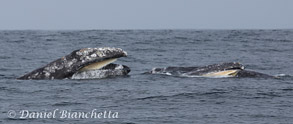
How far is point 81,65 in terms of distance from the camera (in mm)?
19578

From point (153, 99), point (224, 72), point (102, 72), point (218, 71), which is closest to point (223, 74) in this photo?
point (224, 72)

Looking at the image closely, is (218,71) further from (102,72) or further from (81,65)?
(81,65)

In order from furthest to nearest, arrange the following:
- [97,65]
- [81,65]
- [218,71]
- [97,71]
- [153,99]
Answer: [218,71]
[97,71]
[97,65]
[81,65]
[153,99]

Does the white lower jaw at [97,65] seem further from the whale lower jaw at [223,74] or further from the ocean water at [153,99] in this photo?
the whale lower jaw at [223,74]

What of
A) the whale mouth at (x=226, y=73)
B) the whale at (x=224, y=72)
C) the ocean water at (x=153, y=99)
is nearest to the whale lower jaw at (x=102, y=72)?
the ocean water at (x=153, y=99)

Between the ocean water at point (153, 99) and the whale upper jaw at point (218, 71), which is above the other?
the whale upper jaw at point (218, 71)

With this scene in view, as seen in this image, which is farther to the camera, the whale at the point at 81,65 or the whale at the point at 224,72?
the whale at the point at 224,72

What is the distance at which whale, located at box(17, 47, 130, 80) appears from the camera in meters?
19.6

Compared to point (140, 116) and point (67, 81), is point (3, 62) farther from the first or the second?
point (140, 116)

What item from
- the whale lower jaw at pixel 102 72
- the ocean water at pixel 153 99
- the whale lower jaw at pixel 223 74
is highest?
the whale lower jaw at pixel 102 72

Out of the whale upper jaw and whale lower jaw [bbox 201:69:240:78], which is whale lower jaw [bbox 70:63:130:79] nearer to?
the whale upper jaw

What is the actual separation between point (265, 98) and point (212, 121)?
11.6 feet

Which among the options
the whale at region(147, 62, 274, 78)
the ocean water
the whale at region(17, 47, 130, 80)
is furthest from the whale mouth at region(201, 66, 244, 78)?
the whale at region(17, 47, 130, 80)

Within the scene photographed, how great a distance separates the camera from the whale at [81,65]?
19.6 meters
